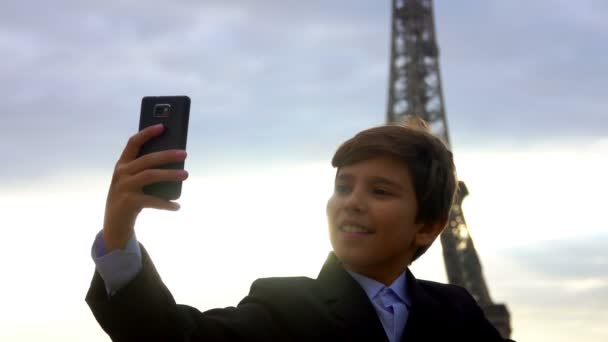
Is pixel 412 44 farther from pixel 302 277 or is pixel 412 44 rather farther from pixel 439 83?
pixel 302 277

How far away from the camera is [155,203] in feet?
8.35

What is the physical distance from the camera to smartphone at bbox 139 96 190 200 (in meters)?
2.58

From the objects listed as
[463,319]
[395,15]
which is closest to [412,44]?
[395,15]

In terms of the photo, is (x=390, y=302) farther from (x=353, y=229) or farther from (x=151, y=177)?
(x=151, y=177)

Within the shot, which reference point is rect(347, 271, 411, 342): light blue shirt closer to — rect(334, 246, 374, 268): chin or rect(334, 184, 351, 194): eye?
rect(334, 246, 374, 268): chin

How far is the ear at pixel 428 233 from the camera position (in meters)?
3.47

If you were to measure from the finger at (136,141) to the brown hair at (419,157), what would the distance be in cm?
89

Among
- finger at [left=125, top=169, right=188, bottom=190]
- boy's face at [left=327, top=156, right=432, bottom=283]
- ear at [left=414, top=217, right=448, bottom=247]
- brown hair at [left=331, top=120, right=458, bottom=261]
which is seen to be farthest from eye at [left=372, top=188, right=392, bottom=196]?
finger at [left=125, top=169, right=188, bottom=190]

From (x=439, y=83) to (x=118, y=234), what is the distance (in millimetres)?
48022

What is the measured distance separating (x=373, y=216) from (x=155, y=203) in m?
0.91

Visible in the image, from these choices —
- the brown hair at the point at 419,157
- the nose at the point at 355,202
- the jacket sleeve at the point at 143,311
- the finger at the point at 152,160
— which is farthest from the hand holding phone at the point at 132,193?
the brown hair at the point at 419,157

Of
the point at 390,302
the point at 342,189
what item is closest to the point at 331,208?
the point at 342,189

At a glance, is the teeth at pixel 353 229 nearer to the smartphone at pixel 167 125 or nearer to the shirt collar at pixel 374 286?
the shirt collar at pixel 374 286

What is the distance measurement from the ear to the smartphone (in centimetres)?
110
